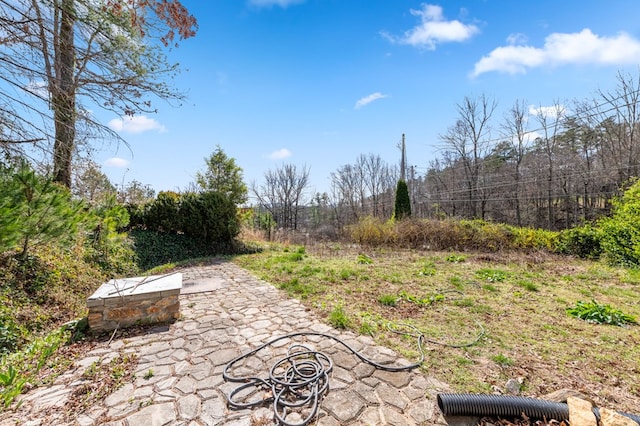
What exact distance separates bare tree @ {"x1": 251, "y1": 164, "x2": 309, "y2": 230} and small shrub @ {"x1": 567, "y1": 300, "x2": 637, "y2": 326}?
1771 centimetres

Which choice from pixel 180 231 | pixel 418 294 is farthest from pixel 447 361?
pixel 180 231

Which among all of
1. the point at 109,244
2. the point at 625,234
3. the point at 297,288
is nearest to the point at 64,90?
the point at 109,244

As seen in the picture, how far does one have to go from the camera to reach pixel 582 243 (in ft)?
23.6

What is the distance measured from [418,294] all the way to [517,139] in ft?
45.3

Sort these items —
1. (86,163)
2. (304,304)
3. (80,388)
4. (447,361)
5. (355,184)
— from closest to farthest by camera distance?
(80,388)
(447,361)
(304,304)
(86,163)
(355,184)

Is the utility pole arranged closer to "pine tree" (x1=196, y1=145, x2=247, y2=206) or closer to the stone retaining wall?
"pine tree" (x1=196, y1=145, x2=247, y2=206)

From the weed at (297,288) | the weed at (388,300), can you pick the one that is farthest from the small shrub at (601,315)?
the weed at (297,288)

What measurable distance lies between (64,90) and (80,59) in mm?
523

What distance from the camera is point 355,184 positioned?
824 inches

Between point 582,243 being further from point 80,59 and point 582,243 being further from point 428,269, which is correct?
point 80,59

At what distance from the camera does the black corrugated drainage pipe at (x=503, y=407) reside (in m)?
1.57

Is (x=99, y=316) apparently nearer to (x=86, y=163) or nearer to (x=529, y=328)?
(x=86, y=163)

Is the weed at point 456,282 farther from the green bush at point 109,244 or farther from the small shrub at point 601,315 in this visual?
→ the green bush at point 109,244

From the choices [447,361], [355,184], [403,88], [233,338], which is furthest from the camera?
[355,184]
